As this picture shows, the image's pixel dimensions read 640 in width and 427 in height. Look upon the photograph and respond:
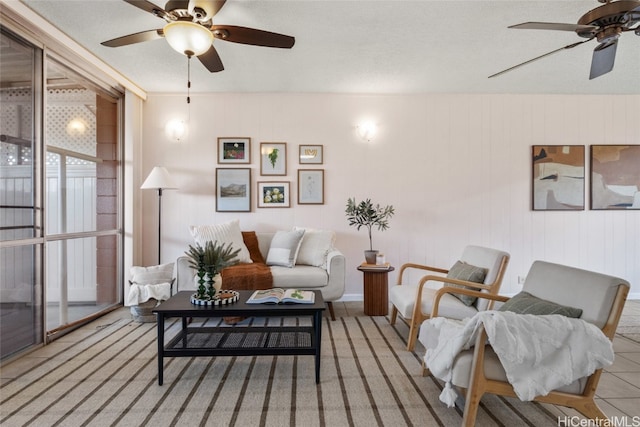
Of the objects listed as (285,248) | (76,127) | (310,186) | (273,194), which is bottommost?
(285,248)

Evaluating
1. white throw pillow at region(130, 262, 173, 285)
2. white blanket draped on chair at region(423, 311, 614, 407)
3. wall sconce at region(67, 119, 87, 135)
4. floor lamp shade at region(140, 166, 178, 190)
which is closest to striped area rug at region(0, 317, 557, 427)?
white blanket draped on chair at region(423, 311, 614, 407)

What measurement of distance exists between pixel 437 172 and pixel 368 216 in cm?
122

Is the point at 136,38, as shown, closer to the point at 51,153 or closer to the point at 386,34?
the point at 51,153

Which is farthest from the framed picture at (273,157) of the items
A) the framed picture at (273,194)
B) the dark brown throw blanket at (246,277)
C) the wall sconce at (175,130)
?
the dark brown throw blanket at (246,277)

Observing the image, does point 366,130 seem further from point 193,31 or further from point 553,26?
point 193,31

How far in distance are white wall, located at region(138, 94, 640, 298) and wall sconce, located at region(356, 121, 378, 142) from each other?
0.08 m

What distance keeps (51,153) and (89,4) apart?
1.30m

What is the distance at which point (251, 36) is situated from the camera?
2.27 meters

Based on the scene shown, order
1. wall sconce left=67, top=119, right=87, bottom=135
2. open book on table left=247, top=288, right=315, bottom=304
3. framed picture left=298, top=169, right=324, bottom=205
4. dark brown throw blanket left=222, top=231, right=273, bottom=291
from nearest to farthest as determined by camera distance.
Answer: open book on table left=247, top=288, right=315, bottom=304 < wall sconce left=67, top=119, right=87, bottom=135 < dark brown throw blanket left=222, top=231, right=273, bottom=291 < framed picture left=298, top=169, right=324, bottom=205

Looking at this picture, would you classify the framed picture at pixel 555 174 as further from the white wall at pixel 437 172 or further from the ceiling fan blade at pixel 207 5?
the ceiling fan blade at pixel 207 5

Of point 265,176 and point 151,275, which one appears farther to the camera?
point 265,176

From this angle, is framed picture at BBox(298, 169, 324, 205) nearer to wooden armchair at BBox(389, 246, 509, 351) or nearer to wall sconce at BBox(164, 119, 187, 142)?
wall sconce at BBox(164, 119, 187, 142)

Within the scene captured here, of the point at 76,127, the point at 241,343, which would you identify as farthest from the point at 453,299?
the point at 76,127

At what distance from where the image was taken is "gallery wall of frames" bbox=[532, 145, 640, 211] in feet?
14.3
